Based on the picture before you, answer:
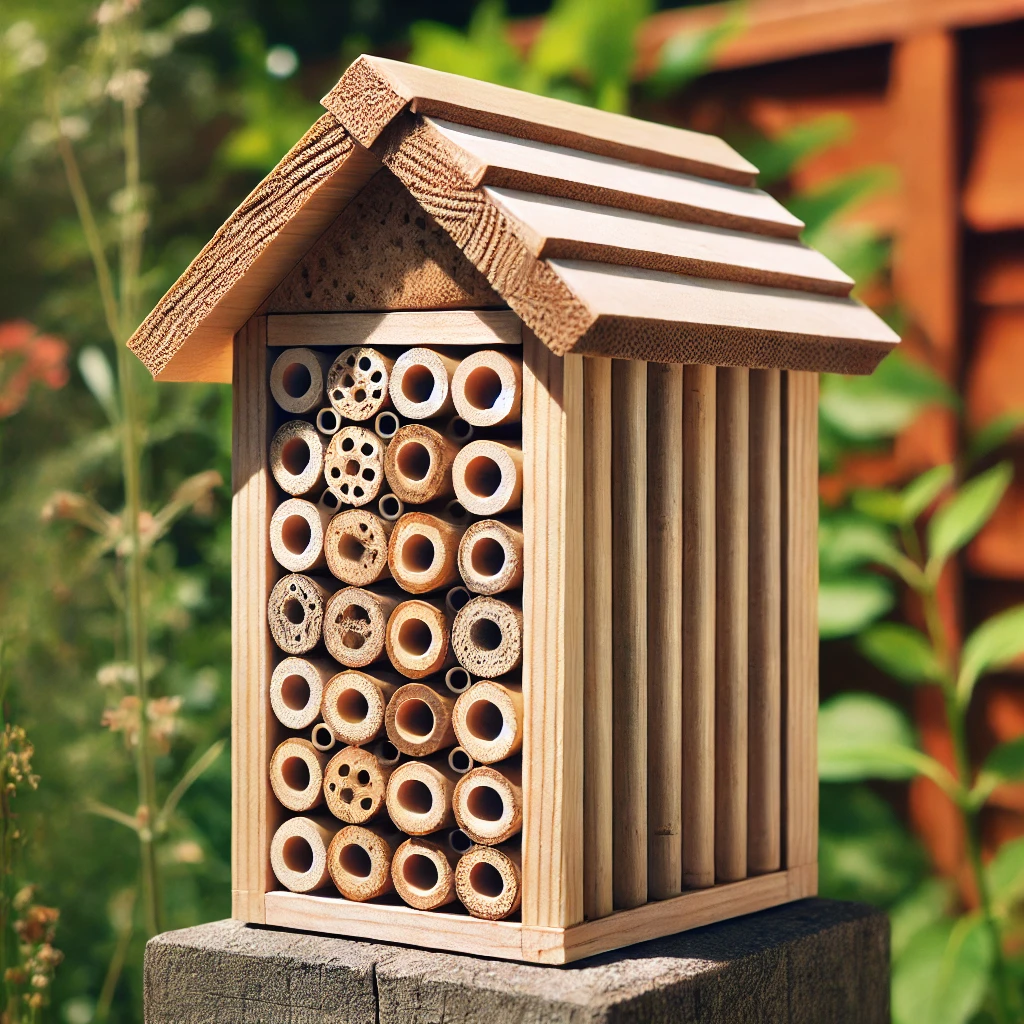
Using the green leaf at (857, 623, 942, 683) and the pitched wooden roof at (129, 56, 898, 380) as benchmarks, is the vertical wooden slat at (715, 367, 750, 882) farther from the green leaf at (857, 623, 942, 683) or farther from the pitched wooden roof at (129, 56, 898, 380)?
the green leaf at (857, 623, 942, 683)

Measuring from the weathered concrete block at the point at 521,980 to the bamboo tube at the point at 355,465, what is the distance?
0.40m

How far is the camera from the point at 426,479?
1.28 m

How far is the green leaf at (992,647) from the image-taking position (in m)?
2.23

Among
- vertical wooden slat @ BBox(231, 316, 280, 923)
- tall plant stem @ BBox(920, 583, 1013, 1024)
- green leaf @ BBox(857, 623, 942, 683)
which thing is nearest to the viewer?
vertical wooden slat @ BBox(231, 316, 280, 923)

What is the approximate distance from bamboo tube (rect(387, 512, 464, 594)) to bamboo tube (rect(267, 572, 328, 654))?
9cm

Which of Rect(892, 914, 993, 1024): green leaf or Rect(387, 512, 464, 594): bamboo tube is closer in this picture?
Rect(387, 512, 464, 594): bamboo tube

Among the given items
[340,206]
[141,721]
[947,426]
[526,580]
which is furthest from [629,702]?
[947,426]

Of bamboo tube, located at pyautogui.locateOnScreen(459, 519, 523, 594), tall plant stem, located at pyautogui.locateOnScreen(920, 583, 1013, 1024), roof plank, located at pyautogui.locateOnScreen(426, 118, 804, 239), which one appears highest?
roof plank, located at pyautogui.locateOnScreen(426, 118, 804, 239)

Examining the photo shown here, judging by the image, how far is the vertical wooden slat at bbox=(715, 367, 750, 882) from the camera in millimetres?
1431

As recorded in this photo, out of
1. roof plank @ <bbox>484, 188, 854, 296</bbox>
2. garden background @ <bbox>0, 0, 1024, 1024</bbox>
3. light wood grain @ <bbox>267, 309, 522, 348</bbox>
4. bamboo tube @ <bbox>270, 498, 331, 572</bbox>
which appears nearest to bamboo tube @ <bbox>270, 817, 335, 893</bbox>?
bamboo tube @ <bbox>270, 498, 331, 572</bbox>

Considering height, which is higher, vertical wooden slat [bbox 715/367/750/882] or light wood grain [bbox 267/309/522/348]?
light wood grain [bbox 267/309/522/348]

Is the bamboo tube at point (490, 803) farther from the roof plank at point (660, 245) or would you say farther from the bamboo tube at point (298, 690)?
the roof plank at point (660, 245)

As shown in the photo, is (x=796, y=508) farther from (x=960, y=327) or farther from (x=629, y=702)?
(x=960, y=327)

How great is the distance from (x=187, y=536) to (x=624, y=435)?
1.88 metres
